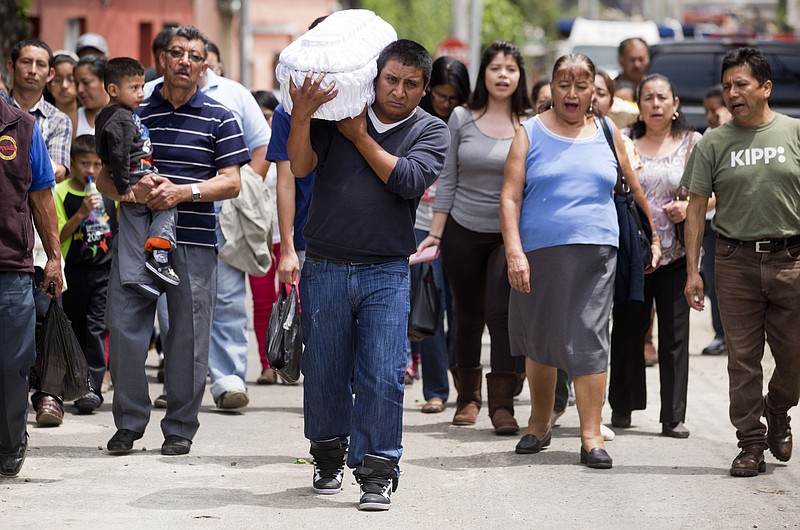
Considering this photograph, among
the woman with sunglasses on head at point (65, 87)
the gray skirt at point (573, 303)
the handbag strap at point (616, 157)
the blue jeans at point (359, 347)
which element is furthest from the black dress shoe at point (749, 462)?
the woman with sunglasses on head at point (65, 87)

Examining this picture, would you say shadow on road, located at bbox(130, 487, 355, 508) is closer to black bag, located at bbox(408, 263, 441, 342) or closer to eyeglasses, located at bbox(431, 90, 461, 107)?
black bag, located at bbox(408, 263, 441, 342)

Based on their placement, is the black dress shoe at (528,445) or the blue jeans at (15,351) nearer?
the blue jeans at (15,351)

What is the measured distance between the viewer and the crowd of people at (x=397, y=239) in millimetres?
6188


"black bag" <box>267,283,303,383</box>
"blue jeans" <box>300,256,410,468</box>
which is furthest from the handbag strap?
"black bag" <box>267,283,303,383</box>

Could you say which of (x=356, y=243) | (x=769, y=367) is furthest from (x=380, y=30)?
(x=769, y=367)

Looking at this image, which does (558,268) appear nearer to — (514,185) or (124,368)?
(514,185)

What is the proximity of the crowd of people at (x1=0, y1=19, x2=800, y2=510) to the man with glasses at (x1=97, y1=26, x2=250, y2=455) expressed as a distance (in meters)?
0.01

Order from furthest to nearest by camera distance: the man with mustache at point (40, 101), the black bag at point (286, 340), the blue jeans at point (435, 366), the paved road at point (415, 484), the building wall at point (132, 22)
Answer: the building wall at point (132, 22) < the blue jeans at point (435, 366) < the man with mustache at point (40, 101) < the black bag at point (286, 340) < the paved road at point (415, 484)

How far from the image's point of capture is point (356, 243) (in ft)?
20.1

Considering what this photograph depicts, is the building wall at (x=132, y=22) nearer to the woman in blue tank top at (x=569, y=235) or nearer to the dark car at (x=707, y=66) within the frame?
the dark car at (x=707, y=66)

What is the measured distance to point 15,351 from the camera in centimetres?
659

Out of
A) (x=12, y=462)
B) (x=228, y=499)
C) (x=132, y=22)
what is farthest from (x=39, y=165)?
(x=132, y=22)

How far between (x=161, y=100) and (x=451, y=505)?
2625 millimetres

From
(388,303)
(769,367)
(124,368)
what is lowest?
(769,367)
